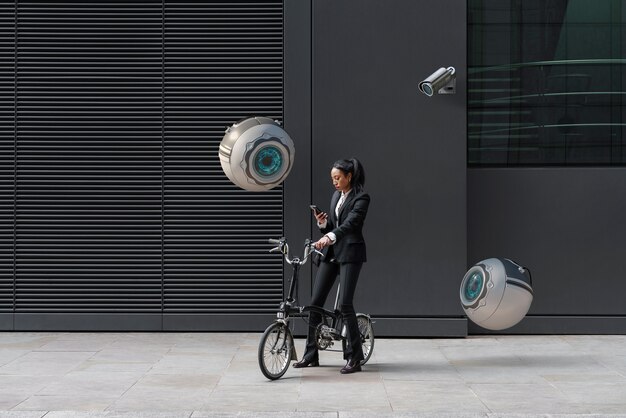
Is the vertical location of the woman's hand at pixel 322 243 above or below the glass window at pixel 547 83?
below

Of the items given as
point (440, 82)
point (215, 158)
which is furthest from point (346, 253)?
point (215, 158)

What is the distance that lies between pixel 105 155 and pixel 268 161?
233 cm

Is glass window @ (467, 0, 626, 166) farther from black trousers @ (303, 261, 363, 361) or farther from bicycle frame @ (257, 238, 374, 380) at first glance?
bicycle frame @ (257, 238, 374, 380)

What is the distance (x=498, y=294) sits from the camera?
33.7 feet

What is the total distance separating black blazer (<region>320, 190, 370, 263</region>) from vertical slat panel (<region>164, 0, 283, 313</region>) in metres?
2.59

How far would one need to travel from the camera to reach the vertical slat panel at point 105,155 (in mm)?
12422

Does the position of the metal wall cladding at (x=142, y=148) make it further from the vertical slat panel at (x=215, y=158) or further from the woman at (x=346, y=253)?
the woman at (x=346, y=253)

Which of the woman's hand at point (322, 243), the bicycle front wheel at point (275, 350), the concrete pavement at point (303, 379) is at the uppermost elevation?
the woman's hand at point (322, 243)

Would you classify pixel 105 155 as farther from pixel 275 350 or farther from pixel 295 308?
pixel 275 350

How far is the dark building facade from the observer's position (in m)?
12.4

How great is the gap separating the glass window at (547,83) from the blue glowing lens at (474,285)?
2.36m

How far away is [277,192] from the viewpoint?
12375 mm

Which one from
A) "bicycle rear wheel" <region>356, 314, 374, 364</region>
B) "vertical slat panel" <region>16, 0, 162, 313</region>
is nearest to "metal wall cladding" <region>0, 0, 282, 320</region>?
"vertical slat panel" <region>16, 0, 162, 313</region>

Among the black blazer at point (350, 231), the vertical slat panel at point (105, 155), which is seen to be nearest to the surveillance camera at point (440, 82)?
the black blazer at point (350, 231)
